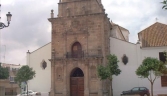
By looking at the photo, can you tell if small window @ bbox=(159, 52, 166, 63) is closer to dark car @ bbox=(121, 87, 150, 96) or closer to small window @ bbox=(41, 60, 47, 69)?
dark car @ bbox=(121, 87, 150, 96)

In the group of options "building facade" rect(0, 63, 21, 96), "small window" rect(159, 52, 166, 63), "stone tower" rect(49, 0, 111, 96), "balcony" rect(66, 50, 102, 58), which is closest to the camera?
"building facade" rect(0, 63, 21, 96)

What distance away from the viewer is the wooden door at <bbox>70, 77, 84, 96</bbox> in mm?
27797

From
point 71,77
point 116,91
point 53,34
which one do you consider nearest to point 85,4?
point 53,34

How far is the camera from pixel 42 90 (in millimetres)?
30750

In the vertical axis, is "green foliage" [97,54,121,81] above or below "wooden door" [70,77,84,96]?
above

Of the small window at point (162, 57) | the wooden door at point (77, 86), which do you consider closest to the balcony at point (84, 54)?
the wooden door at point (77, 86)

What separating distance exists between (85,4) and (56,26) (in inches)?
170

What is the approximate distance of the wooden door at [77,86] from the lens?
2780cm

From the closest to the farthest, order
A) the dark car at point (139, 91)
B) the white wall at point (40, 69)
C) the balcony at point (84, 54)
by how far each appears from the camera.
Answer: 1. the dark car at point (139, 91)
2. the balcony at point (84, 54)
3. the white wall at point (40, 69)

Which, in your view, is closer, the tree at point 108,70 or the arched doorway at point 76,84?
the tree at point 108,70

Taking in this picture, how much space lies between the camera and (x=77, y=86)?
28.0m

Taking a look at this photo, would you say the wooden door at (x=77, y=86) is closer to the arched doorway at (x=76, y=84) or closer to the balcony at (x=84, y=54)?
the arched doorway at (x=76, y=84)

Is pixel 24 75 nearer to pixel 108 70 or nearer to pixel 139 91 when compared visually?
pixel 108 70

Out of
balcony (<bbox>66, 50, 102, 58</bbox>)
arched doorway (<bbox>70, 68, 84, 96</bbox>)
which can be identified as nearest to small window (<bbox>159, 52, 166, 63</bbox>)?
balcony (<bbox>66, 50, 102, 58</bbox>)
